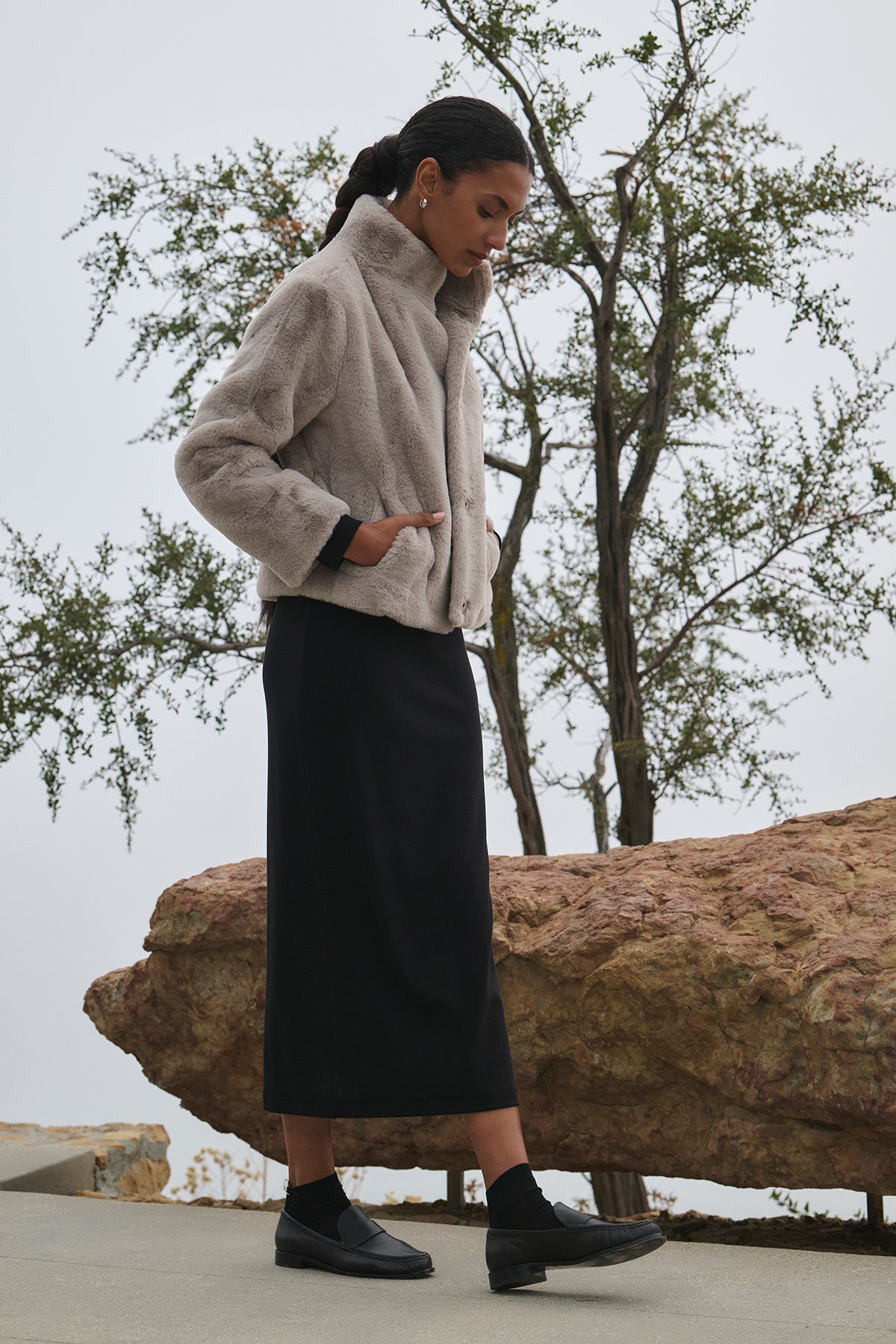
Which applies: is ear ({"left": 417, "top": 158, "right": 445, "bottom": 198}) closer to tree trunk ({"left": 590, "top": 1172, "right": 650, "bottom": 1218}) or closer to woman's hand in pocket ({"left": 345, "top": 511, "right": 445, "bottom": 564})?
woman's hand in pocket ({"left": 345, "top": 511, "right": 445, "bottom": 564})

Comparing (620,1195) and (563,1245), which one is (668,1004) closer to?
(563,1245)

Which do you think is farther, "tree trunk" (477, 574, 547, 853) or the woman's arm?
"tree trunk" (477, 574, 547, 853)

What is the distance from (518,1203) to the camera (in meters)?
1.87

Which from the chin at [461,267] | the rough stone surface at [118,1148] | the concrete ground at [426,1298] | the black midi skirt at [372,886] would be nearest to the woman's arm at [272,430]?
the black midi skirt at [372,886]

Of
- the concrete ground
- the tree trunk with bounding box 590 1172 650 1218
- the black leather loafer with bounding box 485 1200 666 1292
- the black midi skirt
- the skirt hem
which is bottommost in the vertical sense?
the tree trunk with bounding box 590 1172 650 1218

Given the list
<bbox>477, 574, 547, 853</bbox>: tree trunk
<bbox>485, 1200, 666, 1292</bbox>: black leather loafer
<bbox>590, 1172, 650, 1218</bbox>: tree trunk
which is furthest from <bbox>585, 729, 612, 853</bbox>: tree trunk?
<bbox>485, 1200, 666, 1292</bbox>: black leather loafer

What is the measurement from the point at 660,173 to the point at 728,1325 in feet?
16.3

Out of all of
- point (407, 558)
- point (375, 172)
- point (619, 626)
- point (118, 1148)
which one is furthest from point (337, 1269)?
point (619, 626)

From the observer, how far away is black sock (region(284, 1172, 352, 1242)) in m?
2.09

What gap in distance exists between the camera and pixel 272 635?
2.17 m

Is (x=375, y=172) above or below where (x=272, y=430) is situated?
above

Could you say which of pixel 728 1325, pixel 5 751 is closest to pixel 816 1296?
pixel 728 1325

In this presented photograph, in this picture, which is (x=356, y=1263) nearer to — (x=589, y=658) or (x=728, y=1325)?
(x=728, y=1325)

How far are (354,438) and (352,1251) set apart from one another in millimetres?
1277
